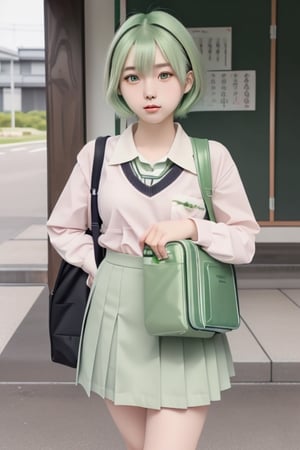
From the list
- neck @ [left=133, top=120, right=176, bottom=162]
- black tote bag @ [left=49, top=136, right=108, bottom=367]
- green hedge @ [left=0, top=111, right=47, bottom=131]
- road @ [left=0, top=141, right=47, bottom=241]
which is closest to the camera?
neck @ [left=133, top=120, right=176, bottom=162]

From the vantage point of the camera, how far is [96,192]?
187cm

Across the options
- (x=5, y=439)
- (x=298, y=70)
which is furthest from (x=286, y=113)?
(x=5, y=439)

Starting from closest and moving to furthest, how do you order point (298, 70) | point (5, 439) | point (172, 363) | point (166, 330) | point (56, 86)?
point (166, 330) → point (172, 363) → point (5, 439) → point (56, 86) → point (298, 70)

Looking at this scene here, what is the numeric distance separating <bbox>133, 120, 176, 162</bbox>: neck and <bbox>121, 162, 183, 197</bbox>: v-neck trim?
0.07m

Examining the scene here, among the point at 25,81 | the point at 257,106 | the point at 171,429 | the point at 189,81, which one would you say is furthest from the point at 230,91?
the point at 25,81

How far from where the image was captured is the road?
10422mm

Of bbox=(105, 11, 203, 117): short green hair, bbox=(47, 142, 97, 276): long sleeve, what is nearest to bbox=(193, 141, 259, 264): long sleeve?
bbox=(105, 11, 203, 117): short green hair

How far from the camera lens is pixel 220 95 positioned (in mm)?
5598

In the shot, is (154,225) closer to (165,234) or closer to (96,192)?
(165,234)

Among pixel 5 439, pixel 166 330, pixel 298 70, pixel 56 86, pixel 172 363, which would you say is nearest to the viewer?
pixel 166 330

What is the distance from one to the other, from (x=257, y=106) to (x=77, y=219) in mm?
3998

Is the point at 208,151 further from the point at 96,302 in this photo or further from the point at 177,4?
the point at 177,4

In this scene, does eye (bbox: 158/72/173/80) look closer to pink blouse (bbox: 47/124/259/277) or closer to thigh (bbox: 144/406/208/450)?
pink blouse (bbox: 47/124/259/277)

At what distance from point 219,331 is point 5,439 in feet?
6.10
